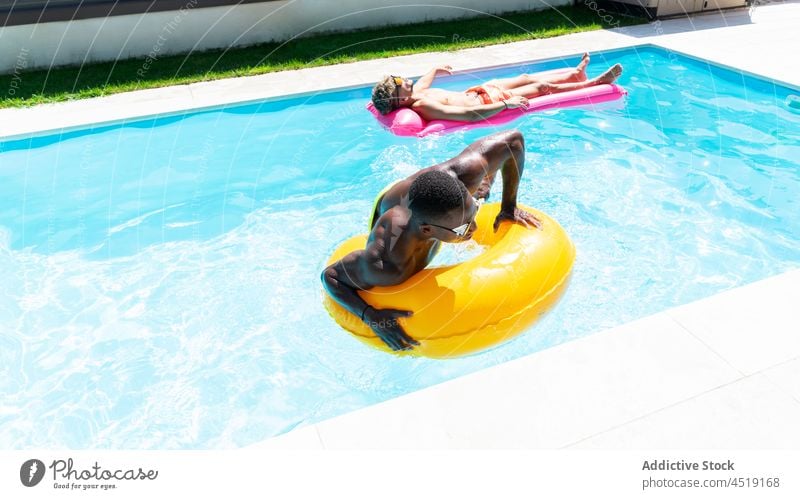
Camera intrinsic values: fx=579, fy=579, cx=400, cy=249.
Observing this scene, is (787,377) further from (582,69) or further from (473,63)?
(473,63)

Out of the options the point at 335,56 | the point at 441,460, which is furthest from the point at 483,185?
the point at 335,56

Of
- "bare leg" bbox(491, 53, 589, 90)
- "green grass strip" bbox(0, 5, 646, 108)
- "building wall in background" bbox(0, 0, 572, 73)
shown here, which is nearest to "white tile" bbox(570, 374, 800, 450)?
"bare leg" bbox(491, 53, 589, 90)

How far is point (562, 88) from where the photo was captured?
21.6 ft

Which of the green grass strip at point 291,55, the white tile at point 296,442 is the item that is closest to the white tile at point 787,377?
the white tile at point 296,442

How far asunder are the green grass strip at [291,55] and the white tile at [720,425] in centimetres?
711

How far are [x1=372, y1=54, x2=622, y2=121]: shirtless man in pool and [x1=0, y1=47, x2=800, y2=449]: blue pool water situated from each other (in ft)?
1.10

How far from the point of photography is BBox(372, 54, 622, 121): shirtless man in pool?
19.5ft

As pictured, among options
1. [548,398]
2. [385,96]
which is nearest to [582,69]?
[385,96]

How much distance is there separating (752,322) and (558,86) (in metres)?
4.12

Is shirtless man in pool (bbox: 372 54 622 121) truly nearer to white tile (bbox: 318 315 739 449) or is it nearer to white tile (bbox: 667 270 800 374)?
white tile (bbox: 667 270 800 374)

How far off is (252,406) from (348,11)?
313 inches

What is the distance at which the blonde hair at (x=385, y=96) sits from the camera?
595 centimetres

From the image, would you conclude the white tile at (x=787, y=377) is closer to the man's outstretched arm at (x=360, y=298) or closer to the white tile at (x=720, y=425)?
the white tile at (x=720, y=425)

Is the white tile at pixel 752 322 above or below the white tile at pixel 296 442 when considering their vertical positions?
above
